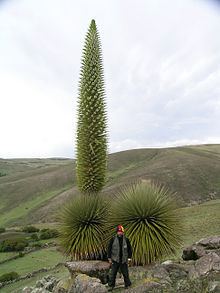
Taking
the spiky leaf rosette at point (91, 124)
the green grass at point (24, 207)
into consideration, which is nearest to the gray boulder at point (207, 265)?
the spiky leaf rosette at point (91, 124)

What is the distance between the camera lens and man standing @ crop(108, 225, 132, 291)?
10.8 metres

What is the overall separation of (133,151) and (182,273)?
355ft

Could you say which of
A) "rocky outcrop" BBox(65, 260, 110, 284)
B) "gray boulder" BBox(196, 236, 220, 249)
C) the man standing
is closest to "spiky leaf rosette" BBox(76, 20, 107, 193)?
the man standing

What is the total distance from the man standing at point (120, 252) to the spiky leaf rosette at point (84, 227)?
608 millimetres

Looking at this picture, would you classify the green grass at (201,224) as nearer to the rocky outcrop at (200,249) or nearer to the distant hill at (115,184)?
the rocky outcrop at (200,249)

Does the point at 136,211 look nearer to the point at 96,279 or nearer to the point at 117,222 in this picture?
the point at 117,222

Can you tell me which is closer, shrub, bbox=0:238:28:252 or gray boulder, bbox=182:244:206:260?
gray boulder, bbox=182:244:206:260

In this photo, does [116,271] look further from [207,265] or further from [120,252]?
[207,265]

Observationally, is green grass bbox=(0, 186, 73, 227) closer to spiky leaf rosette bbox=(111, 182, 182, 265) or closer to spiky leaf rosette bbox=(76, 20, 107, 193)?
spiky leaf rosette bbox=(76, 20, 107, 193)

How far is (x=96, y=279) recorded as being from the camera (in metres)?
11.3

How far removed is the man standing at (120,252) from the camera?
1083cm

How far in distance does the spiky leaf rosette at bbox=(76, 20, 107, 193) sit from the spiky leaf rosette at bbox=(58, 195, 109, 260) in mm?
572

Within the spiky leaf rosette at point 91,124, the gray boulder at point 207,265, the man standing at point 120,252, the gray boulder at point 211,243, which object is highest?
the spiky leaf rosette at point 91,124

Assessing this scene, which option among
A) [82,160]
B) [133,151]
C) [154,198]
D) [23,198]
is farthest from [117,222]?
[133,151]
